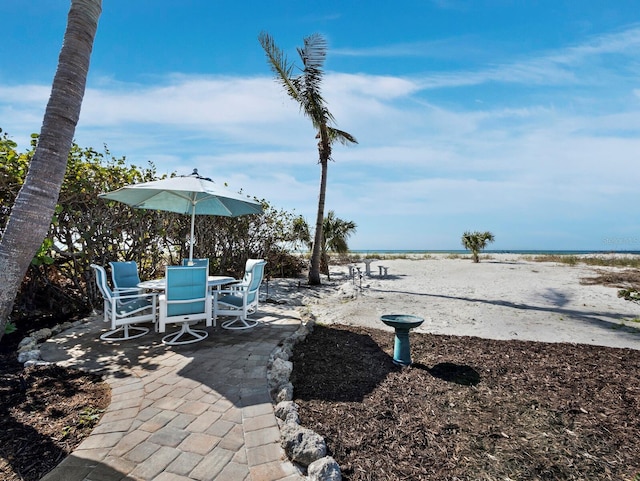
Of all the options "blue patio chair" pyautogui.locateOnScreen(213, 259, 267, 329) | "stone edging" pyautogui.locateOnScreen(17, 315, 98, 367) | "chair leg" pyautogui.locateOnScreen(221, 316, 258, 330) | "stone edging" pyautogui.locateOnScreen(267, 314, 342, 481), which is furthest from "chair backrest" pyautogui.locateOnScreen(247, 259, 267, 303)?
"stone edging" pyautogui.locateOnScreen(17, 315, 98, 367)

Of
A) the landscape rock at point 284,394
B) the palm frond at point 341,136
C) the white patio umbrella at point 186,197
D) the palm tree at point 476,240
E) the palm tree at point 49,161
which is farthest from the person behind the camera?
the palm tree at point 476,240

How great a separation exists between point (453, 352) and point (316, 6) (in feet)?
25.4

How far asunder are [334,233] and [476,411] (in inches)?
445

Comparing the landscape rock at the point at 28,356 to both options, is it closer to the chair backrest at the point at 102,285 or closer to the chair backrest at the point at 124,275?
the chair backrest at the point at 102,285

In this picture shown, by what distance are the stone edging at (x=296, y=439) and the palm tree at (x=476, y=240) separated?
19879 millimetres

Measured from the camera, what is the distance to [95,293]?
675 centimetres

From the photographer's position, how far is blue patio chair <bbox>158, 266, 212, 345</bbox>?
4477 mm

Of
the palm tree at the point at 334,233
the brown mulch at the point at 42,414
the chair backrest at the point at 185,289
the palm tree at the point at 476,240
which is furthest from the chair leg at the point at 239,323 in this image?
the palm tree at the point at 476,240

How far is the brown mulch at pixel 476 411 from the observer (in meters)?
2.17

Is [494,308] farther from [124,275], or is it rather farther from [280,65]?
[280,65]

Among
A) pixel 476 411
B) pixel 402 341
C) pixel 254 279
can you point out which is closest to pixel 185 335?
pixel 254 279

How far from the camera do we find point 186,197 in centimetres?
645

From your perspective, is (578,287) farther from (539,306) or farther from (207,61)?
(207,61)

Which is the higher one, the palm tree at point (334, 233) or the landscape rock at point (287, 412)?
the palm tree at point (334, 233)
